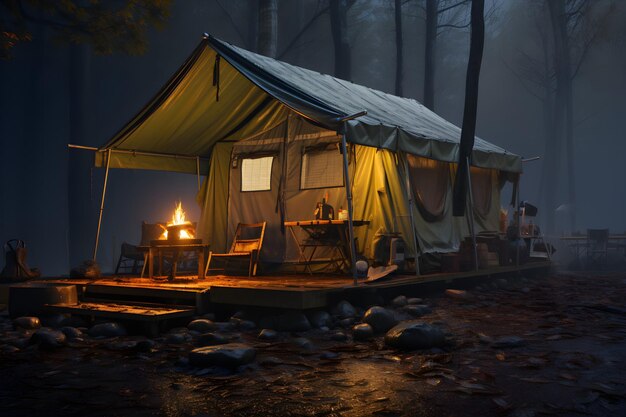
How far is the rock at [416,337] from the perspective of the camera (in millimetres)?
4816

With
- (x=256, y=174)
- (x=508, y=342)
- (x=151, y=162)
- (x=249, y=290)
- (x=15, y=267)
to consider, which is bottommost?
(x=508, y=342)

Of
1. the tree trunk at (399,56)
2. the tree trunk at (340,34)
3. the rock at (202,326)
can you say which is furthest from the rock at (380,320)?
the tree trunk at (399,56)

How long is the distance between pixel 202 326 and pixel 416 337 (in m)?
2.10

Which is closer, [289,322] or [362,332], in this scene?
[362,332]

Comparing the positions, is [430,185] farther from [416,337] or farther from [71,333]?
[71,333]

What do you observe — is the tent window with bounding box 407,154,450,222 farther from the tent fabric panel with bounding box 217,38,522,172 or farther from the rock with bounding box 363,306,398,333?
the rock with bounding box 363,306,398,333

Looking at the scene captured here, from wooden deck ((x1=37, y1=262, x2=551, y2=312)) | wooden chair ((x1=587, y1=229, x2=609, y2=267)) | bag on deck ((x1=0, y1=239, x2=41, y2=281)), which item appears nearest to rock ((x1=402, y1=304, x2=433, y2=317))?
wooden deck ((x1=37, y1=262, x2=551, y2=312))

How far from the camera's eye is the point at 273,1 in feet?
49.1

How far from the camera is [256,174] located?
9461mm

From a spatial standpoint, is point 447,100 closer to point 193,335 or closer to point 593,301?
point 593,301

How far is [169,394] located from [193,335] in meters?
2.02

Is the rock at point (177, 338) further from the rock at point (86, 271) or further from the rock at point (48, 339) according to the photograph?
the rock at point (86, 271)

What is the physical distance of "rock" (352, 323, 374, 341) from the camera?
5.40m

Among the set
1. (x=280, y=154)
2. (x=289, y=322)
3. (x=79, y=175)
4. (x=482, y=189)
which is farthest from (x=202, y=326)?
(x=79, y=175)
